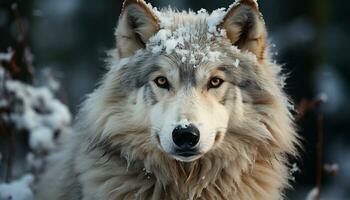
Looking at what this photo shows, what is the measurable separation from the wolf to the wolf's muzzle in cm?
28

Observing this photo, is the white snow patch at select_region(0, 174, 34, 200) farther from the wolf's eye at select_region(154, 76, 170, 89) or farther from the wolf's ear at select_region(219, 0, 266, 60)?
the wolf's ear at select_region(219, 0, 266, 60)

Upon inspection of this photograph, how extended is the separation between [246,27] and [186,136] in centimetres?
101

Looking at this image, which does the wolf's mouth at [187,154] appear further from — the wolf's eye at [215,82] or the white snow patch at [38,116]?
the white snow patch at [38,116]

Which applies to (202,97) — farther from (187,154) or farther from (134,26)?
(134,26)

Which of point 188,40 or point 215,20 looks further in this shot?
point 215,20

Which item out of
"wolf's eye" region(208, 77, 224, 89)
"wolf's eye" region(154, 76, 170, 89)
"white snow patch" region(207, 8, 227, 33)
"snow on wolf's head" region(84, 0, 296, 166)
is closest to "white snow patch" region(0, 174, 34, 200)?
"snow on wolf's head" region(84, 0, 296, 166)

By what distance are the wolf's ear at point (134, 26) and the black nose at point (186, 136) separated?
2.90ft

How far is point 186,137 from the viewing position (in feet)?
14.5

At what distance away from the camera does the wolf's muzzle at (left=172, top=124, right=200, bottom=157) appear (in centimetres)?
440

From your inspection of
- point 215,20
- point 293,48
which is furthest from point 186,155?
point 293,48

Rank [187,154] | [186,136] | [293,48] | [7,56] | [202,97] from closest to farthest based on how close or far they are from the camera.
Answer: [186,136], [187,154], [202,97], [7,56], [293,48]

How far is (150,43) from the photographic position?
16.5 ft

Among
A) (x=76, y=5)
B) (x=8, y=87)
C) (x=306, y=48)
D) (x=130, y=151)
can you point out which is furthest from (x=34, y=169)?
(x=76, y=5)

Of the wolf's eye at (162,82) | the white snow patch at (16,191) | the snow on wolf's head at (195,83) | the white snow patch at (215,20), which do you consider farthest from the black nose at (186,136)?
the white snow patch at (16,191)
